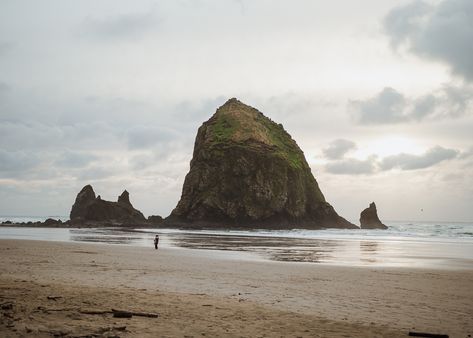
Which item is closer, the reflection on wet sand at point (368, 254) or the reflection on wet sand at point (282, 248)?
the reflection on wet sand at point (368, 254)

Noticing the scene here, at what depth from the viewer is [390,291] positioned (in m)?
14.5

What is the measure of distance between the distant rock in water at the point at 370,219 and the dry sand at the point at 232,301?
9073 centimetres

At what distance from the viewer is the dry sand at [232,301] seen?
8180 mm

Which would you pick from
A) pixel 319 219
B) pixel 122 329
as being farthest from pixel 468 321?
pixel 319 219

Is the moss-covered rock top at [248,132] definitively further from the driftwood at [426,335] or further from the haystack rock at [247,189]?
the driftwood at [426,335]

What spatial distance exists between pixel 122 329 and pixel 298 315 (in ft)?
14.6

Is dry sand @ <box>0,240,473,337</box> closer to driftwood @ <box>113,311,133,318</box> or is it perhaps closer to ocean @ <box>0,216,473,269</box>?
driftwood @ <box>113,311,133,318</box>

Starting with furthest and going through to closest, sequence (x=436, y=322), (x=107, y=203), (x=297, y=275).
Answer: (x=107, y=203) → (x=297, y=275) → (x=436, y=322)

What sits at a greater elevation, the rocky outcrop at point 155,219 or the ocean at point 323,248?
the rocky outcrop at point 155,219

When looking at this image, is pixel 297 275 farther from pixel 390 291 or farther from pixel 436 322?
pixel 436 322

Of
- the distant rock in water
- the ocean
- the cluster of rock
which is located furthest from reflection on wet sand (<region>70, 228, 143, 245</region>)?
the distant rock in water

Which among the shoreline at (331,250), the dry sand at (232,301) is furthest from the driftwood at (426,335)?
the shoreline at (331,250)

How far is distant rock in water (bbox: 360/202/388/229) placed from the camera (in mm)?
106688

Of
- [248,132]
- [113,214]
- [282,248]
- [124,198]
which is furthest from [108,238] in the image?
[124,198]
